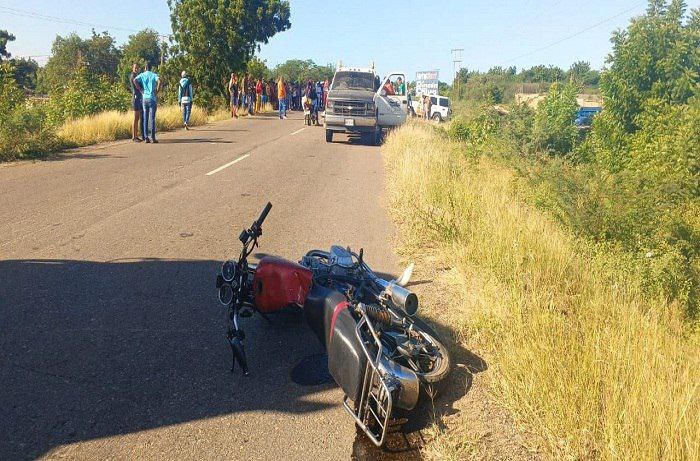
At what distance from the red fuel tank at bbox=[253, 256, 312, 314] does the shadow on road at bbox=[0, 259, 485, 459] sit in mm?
457

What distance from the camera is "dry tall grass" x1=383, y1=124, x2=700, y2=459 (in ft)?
9.78

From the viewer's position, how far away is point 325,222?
8.60 metres

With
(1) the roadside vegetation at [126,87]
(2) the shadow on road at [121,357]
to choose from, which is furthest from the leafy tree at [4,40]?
(2) the shadow on road at [121,357]

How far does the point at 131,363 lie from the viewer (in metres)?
4.11

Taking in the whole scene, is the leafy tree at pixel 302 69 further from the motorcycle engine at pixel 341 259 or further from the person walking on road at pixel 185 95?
the motorcycle engine at pixel 341 259

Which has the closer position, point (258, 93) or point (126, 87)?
point (126, 87)

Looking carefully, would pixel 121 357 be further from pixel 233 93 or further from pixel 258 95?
pixel 258 95

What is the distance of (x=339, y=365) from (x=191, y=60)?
32.5 metres

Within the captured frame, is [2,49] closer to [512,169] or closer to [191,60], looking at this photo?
[191,60]

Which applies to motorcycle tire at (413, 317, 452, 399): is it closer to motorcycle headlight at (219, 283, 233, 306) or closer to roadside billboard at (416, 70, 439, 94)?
motorcycle headlight at (219, 283, 233, 306)

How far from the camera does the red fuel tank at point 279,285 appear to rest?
162 inches

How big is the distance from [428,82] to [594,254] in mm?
50971

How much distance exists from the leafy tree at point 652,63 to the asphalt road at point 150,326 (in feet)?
22.8

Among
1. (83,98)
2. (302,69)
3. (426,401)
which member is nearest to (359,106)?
(83,98)
